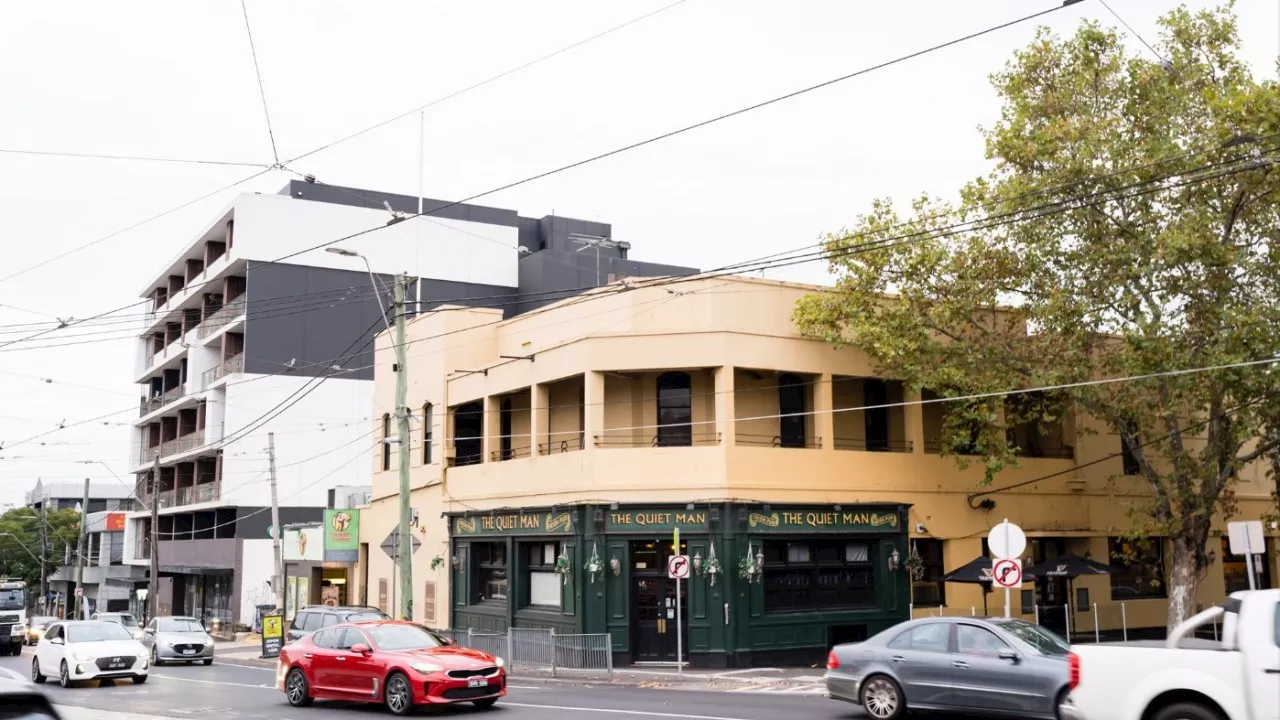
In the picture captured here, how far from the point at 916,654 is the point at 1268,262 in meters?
14.0

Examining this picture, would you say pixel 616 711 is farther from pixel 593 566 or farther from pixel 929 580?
pixel 929 580

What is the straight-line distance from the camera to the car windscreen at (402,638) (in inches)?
724

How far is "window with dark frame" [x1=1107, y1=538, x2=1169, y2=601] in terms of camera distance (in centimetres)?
3253

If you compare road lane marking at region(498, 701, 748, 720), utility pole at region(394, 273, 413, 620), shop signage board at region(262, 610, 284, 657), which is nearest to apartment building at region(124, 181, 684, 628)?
shop signage board at region(262, 610, 284, 657)

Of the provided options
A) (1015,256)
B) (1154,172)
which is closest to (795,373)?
(1015,256)

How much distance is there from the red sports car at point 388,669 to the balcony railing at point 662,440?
1065 cm

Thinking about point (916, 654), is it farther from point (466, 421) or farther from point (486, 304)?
point (486, 304)

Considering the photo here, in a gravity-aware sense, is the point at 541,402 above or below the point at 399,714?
above

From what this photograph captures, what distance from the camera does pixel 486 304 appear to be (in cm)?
5897

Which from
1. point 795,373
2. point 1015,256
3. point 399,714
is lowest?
point 399,714

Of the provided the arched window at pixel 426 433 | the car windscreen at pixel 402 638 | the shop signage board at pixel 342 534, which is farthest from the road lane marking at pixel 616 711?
the shop signage board at pixel 342 534

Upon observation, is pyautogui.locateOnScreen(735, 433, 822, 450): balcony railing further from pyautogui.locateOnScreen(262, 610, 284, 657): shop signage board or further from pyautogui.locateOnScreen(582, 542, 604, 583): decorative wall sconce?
pyautogui.locateOnScreen(262, 610, 284, 657): shop signage board

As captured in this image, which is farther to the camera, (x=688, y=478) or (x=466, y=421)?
(x=466, y=421)

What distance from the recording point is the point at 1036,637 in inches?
604
